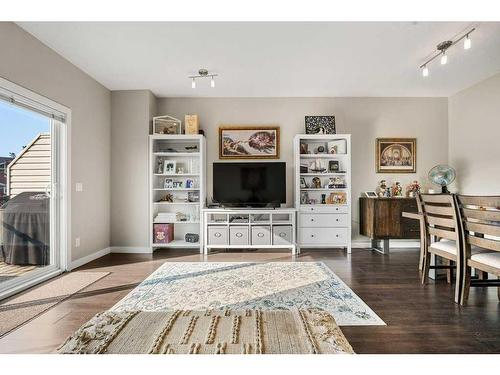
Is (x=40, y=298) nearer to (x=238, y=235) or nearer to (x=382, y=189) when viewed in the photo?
(x=238, y=235)

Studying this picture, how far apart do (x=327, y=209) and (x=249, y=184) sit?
50.2 inches

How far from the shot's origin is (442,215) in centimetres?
283

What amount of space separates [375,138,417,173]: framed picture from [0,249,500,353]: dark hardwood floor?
1682mm

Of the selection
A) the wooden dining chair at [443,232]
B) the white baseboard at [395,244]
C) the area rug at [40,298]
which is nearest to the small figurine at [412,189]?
the white baseboard at [395,244]

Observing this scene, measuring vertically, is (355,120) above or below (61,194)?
above

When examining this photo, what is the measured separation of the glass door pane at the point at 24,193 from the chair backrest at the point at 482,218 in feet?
13.4

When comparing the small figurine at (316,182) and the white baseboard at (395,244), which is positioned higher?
the small figurine at (316,182)

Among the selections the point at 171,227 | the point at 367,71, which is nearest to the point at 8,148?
the point at 171,227

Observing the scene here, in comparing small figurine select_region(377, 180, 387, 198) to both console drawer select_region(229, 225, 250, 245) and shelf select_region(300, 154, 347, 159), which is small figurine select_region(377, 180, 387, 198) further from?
console drawer select_region(229, 225, 250, 245)

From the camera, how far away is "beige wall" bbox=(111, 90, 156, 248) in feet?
14.7

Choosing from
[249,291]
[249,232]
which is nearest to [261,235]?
[249,232]

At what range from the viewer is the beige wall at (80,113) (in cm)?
268

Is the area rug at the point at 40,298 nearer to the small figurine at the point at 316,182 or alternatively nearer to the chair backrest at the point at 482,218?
the small figurine at the point at 316,182
